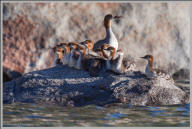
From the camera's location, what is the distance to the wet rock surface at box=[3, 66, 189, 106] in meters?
8.76

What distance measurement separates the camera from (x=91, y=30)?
13.5 metres

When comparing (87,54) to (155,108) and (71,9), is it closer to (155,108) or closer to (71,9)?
(155,108)

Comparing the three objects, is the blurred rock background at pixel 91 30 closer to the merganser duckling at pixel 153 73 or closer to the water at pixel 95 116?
the merganser duckling at pixel 153 73

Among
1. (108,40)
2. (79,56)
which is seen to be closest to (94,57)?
(79,56)

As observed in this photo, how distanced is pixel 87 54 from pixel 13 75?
3204 mm

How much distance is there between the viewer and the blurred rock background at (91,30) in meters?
12.9

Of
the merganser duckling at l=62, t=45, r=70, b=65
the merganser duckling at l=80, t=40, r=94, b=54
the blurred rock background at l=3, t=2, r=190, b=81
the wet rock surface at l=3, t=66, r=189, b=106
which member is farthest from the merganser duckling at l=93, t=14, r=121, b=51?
the blurred rock background at l=3, t=2, r=190, b=81

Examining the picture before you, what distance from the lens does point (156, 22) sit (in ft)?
45.6

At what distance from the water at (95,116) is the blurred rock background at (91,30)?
14.2 ft

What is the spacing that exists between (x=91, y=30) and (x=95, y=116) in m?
5.95

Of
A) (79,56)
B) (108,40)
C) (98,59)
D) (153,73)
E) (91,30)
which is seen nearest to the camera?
(153,73)

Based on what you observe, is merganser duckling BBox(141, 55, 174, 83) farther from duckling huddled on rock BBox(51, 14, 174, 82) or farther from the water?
the water

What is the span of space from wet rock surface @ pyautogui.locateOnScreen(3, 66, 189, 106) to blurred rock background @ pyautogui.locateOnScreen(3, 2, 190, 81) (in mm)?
3381

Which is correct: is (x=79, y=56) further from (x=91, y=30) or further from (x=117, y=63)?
(x=91, y=30)
